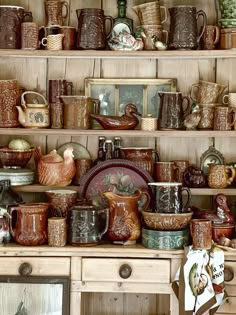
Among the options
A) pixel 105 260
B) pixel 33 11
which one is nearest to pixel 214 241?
pixel 105 260

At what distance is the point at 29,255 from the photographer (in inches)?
88.7

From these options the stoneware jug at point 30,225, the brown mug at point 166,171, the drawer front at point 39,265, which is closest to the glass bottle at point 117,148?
the brown mug at point 166,171

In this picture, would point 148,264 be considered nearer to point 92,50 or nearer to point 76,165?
point 76,165

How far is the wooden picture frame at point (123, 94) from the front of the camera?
101 inches

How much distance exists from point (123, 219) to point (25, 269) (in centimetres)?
38

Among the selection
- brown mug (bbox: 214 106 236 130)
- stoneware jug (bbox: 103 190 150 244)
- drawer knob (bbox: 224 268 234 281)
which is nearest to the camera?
drawer knob (bbox: 224 268 234 281)

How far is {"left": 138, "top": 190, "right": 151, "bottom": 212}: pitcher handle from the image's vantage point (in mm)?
2416

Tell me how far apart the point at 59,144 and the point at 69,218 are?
0.42 meters

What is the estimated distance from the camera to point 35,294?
2236mm

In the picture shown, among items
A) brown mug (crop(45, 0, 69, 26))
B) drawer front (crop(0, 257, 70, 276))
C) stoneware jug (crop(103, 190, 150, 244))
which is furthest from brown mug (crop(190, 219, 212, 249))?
brown mug (crop(45, 0, 69, 26))

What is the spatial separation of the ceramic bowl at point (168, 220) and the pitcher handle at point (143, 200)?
14 centimetres

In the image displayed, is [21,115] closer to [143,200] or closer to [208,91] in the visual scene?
[143,200]

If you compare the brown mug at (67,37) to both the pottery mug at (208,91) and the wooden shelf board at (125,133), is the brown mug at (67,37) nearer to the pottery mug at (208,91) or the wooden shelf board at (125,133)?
the wooden shelf board at (125,133)

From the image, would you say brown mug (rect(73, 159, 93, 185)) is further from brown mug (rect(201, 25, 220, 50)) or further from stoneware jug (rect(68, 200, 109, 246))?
brown mug (rect(201, 25, 220, 50))
